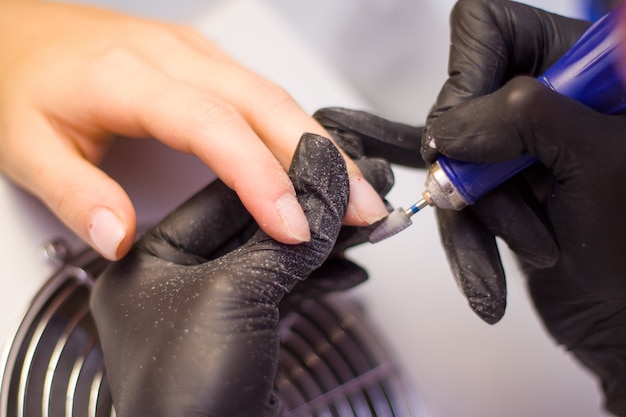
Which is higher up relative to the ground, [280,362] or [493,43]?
[493,43]

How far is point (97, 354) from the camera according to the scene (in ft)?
1.79

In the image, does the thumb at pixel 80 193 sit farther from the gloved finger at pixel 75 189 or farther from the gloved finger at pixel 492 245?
the gloved finger at pixel 492 245

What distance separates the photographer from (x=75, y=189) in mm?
497

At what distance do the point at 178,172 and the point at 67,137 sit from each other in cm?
13

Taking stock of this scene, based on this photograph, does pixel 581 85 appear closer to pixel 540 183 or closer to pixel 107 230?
pixel 540 183

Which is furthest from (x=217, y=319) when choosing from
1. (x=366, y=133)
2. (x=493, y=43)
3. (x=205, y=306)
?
(x=493, y=43)

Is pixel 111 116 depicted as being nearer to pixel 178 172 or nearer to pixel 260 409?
pixel 178 172

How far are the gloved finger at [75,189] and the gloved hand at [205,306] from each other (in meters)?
0.03

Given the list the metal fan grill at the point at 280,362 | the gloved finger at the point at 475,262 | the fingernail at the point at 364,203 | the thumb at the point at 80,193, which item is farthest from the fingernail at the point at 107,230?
the gloved finger at the point at 475,262

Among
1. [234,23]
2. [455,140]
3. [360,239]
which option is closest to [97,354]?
[360,239]

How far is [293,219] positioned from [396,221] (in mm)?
117

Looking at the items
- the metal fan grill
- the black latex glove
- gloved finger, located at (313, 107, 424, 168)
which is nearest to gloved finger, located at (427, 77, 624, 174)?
the black latex glove

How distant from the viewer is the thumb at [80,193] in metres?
0.48

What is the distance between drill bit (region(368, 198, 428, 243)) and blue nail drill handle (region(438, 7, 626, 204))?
0.04 metres
